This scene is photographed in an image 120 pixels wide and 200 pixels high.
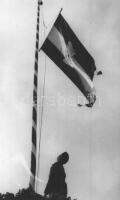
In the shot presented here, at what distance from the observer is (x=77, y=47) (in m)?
16.8

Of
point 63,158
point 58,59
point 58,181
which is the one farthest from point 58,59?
point 58,181

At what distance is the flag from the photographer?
15.8m

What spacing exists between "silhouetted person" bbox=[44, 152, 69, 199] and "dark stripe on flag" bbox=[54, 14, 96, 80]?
712cm

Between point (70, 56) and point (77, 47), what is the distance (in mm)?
651

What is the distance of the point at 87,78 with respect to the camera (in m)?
17.2

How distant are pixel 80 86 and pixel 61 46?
1955 millimetres

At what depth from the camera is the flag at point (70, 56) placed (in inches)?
621

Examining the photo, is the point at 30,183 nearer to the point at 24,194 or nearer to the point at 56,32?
the point at 24,194

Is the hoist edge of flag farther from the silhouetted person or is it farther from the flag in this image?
the silhouetted person

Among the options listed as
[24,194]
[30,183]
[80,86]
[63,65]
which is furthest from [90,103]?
[24,194]

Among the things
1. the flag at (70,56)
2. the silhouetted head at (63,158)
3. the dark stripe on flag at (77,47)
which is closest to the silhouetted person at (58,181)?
the silhouetted head at (63,158)

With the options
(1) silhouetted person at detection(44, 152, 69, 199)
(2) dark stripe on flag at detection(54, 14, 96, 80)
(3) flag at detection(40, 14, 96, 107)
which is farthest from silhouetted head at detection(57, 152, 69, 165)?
(2) dark stripe on flag at detection(54, 14, 96, 80)

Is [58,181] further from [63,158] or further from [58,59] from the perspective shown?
[58,59]

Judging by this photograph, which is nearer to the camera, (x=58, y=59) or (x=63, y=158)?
(x=63, y=158)
